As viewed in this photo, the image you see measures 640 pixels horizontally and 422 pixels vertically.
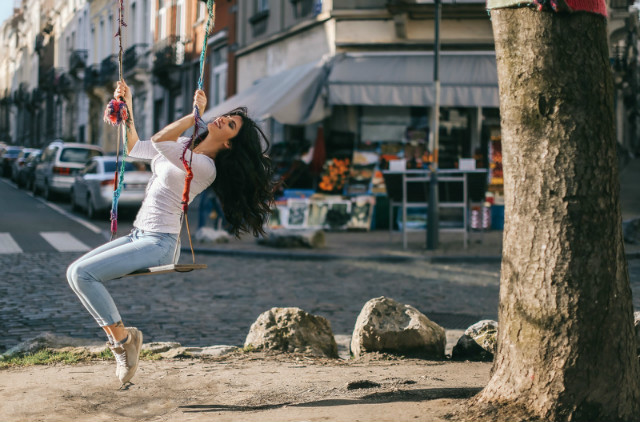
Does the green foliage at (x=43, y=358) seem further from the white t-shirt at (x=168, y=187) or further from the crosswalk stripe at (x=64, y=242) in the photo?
the crosswalk stripe at (x=64, y=242)

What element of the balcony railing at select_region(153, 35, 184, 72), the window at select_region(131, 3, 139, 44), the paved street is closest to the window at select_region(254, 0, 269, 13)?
the balcony railing at select_region(153, 35, 184, 72)

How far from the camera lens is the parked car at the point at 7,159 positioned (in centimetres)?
4027

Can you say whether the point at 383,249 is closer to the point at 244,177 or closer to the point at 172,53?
the point at 244,177

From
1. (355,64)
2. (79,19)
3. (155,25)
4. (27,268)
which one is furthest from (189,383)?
(79,19)

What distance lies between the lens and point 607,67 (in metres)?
4.14

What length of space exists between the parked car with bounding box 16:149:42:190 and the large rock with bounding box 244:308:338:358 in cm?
2467

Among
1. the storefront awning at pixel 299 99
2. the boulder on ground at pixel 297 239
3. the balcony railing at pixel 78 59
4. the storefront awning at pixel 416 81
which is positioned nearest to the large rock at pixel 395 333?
the boulder on ground at pixel 297 239

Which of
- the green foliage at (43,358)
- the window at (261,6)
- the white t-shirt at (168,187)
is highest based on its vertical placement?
the window at (261,6)

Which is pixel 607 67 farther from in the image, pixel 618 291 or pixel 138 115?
pixel 138 115

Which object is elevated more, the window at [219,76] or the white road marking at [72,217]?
the window at [219,76]

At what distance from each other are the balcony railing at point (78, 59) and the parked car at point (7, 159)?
19.1ft

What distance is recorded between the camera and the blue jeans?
4879 mm

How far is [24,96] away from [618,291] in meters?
70.3

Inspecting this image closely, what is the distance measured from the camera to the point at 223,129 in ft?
17.3
